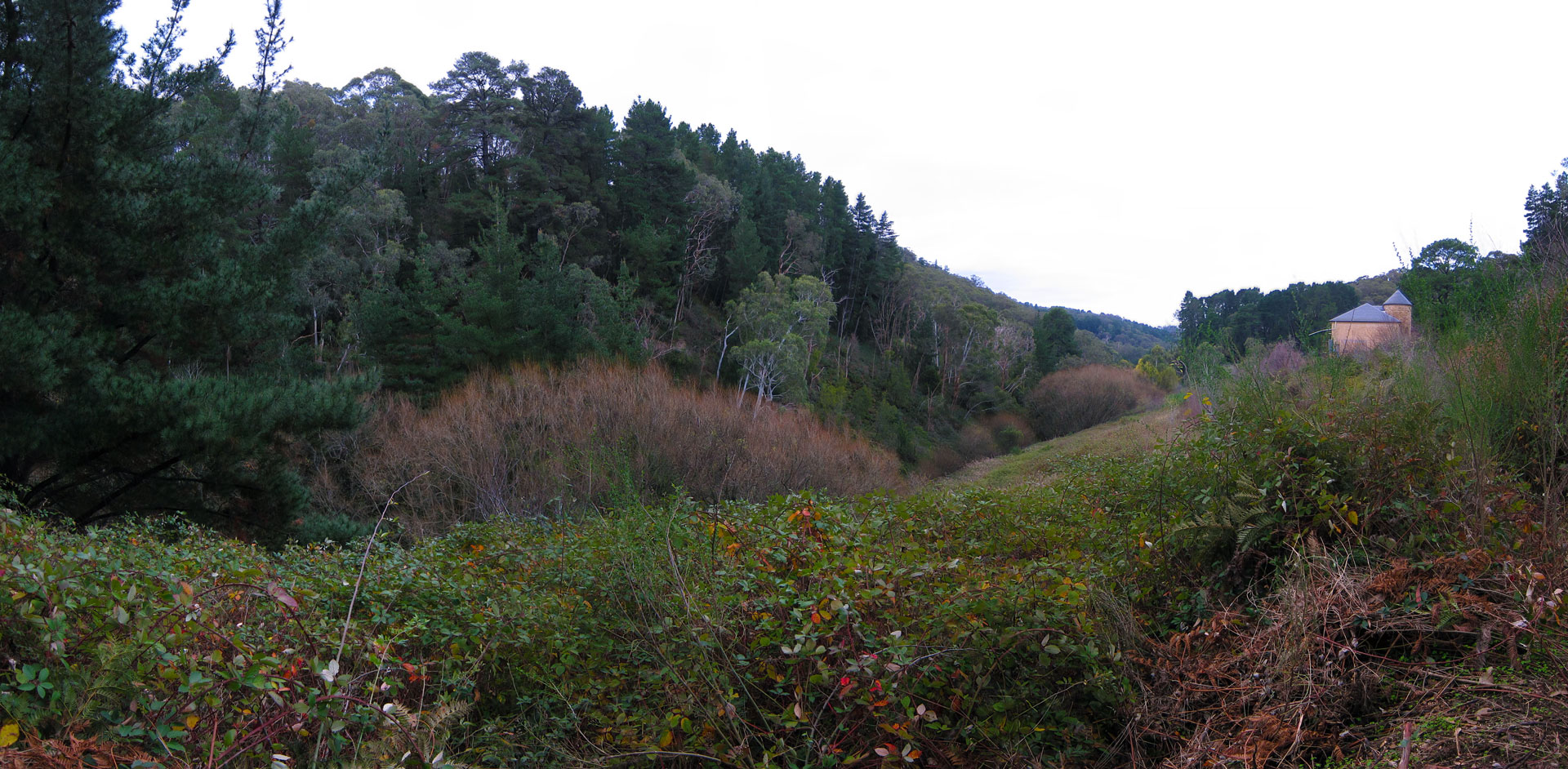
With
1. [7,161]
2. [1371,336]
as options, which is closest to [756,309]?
[7,161]

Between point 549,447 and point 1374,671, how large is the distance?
44.9 feet

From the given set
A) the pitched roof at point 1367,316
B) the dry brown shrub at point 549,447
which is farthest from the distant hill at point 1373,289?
the dry brown shrub at point 549,447

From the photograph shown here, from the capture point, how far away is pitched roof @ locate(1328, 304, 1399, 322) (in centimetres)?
580

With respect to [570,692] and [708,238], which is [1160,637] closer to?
[570,692]

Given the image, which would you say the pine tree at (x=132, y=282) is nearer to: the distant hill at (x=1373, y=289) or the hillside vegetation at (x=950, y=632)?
the hillside vegetation at (x=950, y=632)

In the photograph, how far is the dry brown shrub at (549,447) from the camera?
14.1 m

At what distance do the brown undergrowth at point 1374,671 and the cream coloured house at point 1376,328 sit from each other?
2.22 meters

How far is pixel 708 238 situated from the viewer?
38312 millimetres

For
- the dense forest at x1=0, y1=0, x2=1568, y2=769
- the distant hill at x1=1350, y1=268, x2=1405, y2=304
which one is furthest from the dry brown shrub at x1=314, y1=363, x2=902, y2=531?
the distant hill at x1=1350, y1=268, x2=1405, y2=304

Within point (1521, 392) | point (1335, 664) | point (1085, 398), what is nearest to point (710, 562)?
point (1335, 664)

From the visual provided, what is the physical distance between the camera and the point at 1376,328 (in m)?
5.52

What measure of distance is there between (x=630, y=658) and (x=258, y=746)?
1.50 m

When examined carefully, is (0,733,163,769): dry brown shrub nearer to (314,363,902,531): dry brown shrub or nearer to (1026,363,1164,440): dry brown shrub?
(314,363,902,531): dry brown shrub

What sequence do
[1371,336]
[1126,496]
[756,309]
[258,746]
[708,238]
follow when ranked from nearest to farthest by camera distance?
[258,746]
[1371,336]
[1126,496]
[756,309]
[708,238]
